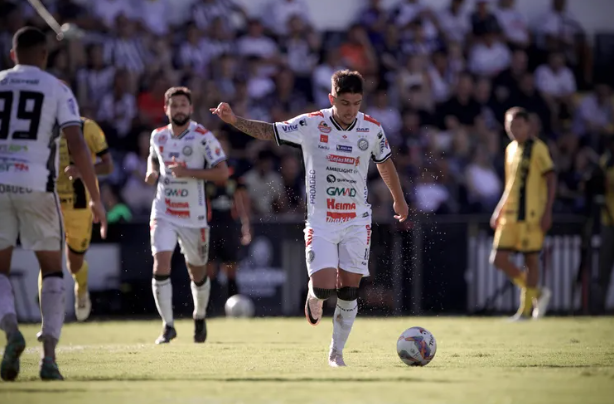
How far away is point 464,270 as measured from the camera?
18922 millimetres

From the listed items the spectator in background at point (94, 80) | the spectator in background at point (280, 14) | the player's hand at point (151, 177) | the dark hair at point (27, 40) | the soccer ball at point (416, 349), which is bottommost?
the soccer ball at point (416, 349)

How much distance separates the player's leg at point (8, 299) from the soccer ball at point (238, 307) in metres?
9.45

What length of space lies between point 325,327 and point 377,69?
24.2 feet

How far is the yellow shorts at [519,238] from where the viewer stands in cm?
1642

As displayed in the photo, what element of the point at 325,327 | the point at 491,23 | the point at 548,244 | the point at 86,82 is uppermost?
the point at 491,23

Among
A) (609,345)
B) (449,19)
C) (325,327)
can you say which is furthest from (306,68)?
(609,345)

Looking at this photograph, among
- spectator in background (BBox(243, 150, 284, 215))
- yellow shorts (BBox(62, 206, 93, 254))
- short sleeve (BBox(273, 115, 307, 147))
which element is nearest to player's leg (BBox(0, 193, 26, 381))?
short sleeve (BBox(273, 115, 307, 147))

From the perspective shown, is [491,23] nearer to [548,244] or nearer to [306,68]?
[306,68]

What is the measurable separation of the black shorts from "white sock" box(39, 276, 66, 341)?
9.93 meters

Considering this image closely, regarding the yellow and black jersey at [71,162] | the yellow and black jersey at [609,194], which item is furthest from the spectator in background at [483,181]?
the yellow and black jersey at [71,162]

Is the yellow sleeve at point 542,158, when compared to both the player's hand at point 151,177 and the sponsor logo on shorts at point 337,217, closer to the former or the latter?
the player's hand at point 151,177

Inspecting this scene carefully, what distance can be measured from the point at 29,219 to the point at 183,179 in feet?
15.4

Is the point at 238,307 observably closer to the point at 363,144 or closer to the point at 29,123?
the point at 363,144

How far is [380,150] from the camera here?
10039 mm
